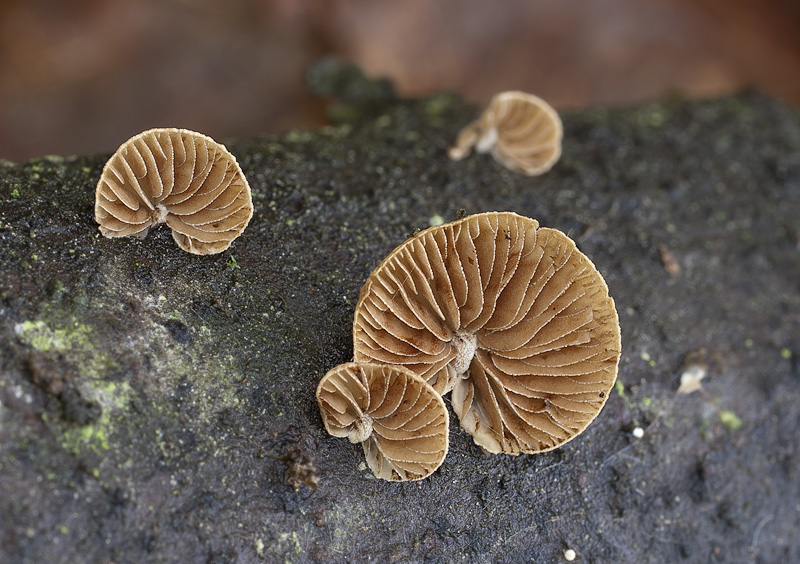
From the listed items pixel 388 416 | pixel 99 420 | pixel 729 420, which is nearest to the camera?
pixel 99 420

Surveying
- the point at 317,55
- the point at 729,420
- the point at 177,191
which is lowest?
the point at 729,420

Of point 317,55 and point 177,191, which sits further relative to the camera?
point 317,55

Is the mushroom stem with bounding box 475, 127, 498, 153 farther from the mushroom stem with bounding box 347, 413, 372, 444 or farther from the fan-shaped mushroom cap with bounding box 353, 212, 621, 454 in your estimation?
the mushroom stem with bounding box 347, 413, 372, 444

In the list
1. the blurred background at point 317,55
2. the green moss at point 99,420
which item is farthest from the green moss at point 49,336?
the blurred background at point 317,55

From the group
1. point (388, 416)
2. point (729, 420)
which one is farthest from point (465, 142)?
point (729, 420)

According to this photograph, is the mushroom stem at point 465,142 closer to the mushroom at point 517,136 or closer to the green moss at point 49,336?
the mushroom at point 517,136

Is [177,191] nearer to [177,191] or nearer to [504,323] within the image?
[177,191]

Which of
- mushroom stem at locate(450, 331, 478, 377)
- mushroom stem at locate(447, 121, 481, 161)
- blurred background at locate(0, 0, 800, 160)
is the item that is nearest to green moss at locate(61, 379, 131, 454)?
mushroom stem at locate(450, 331, 478, 377)
